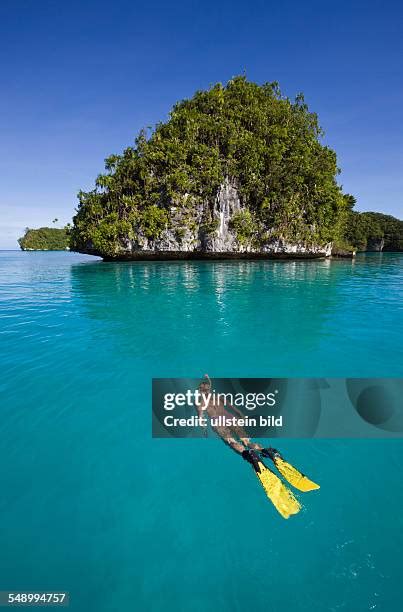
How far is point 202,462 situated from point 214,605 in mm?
1951

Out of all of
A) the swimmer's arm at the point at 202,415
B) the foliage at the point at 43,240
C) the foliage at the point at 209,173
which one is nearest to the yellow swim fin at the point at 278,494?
the swimmer's arm at the point at 202,415

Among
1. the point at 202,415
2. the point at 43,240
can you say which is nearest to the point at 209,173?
the point at 202,415

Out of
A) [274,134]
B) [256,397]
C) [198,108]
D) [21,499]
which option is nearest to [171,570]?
[21,499]

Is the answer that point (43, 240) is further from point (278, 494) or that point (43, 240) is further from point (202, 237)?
point (278, 494)

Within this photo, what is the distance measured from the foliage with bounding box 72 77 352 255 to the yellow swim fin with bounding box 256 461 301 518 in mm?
43857

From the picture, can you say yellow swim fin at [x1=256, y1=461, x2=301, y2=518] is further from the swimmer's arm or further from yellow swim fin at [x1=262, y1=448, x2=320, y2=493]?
the swimmer's arm

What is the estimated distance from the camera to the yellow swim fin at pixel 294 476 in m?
4.16

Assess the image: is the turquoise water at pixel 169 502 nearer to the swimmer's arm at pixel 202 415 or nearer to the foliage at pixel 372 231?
the swimmer's arm at pixel 202 415

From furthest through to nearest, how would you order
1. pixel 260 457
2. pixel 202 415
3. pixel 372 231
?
1. pixel 372 231
2. pixel 202 415
3. pixel 260 457

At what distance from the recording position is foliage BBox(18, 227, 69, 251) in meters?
172

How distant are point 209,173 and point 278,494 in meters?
46.7

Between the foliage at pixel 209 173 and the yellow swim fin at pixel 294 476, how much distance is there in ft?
143

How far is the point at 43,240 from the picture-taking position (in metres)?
174

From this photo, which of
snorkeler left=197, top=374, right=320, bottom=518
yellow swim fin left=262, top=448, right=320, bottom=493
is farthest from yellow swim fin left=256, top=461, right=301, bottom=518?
yellow swim fin left=262, top=448, right=320, bottom=493
